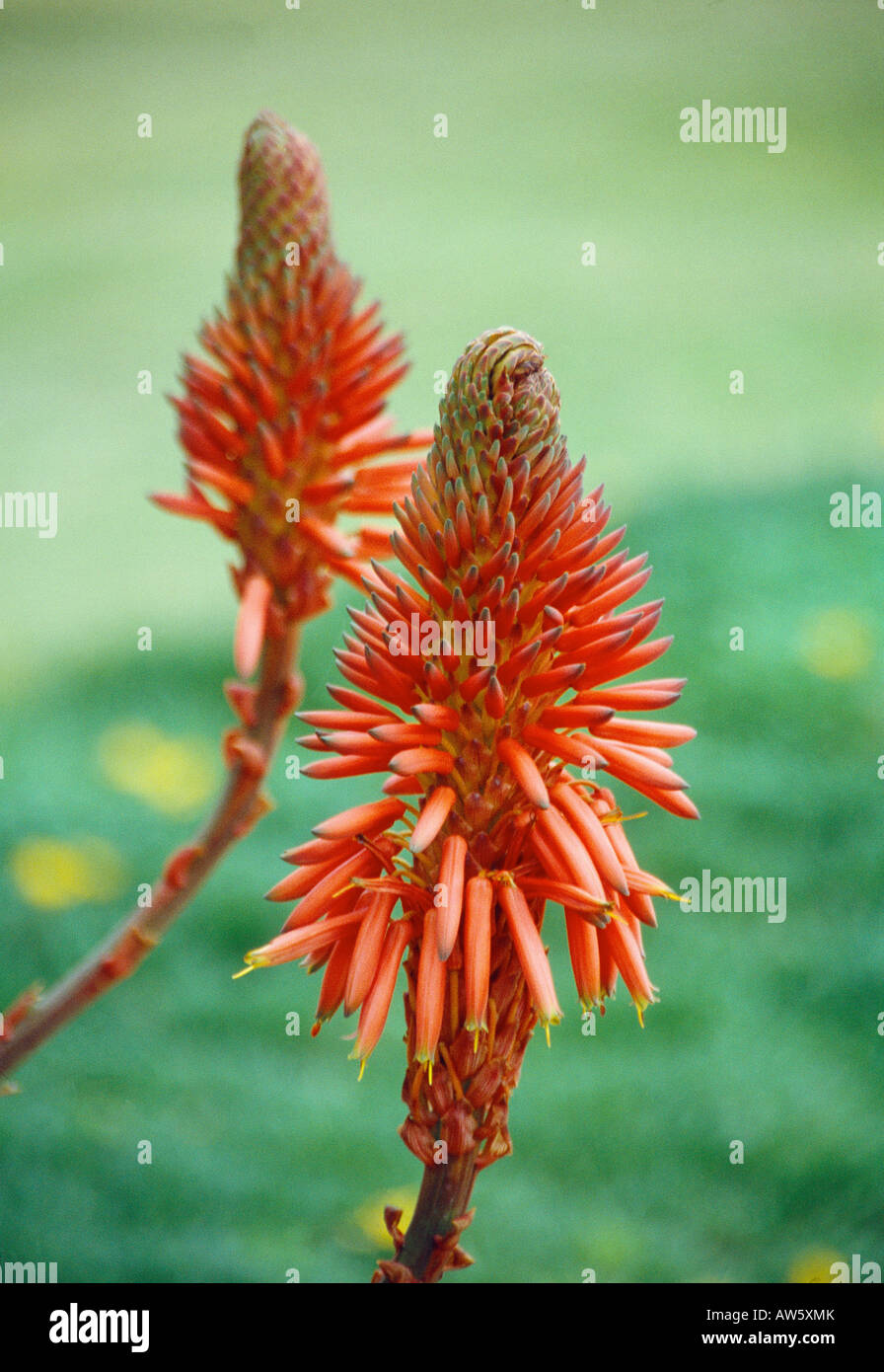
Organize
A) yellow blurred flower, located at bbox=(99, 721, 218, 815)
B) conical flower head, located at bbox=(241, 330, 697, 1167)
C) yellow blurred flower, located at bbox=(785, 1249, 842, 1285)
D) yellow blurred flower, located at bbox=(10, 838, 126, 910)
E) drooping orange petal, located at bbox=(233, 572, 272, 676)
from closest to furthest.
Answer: drooping orange petal, located at bbox=(233, 572, 272, 676) → conical flower head, located at bbox=(241, 330, 697, 1167) → yellow blurred flower, located at bbox=(785, 1249, 842, 1285) → yellow blurred flower, located at bbox=(10, 838, 126, 910) → yellow blurred flower, located at bbox=(99, 721, 218, 815)

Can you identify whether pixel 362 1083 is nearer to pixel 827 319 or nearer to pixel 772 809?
pixel 772 809

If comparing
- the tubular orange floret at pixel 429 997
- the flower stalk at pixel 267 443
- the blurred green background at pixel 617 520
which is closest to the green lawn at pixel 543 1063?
the blurred green background at pixel 617 520

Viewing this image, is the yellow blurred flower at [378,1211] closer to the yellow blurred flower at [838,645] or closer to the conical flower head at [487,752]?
the conical flower head at [487,752]

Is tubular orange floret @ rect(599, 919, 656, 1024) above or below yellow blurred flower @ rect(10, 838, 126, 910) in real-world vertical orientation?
below

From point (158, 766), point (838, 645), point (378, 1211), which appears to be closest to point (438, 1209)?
point (378, 1211)

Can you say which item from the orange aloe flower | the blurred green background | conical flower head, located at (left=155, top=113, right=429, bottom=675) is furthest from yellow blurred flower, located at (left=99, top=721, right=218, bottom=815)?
conical flower head, located at (left=155, top=113, right=429, bottom=675)

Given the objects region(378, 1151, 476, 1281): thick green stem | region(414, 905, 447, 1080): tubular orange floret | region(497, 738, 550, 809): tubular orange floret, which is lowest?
region(378, 1151, 476, 1281): thick green stem

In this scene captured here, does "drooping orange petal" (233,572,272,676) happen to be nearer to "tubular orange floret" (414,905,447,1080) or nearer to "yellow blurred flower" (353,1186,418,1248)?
"tubular orange floret" (414,905,447,1080)

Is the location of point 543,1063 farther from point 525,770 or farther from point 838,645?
point 525,770
